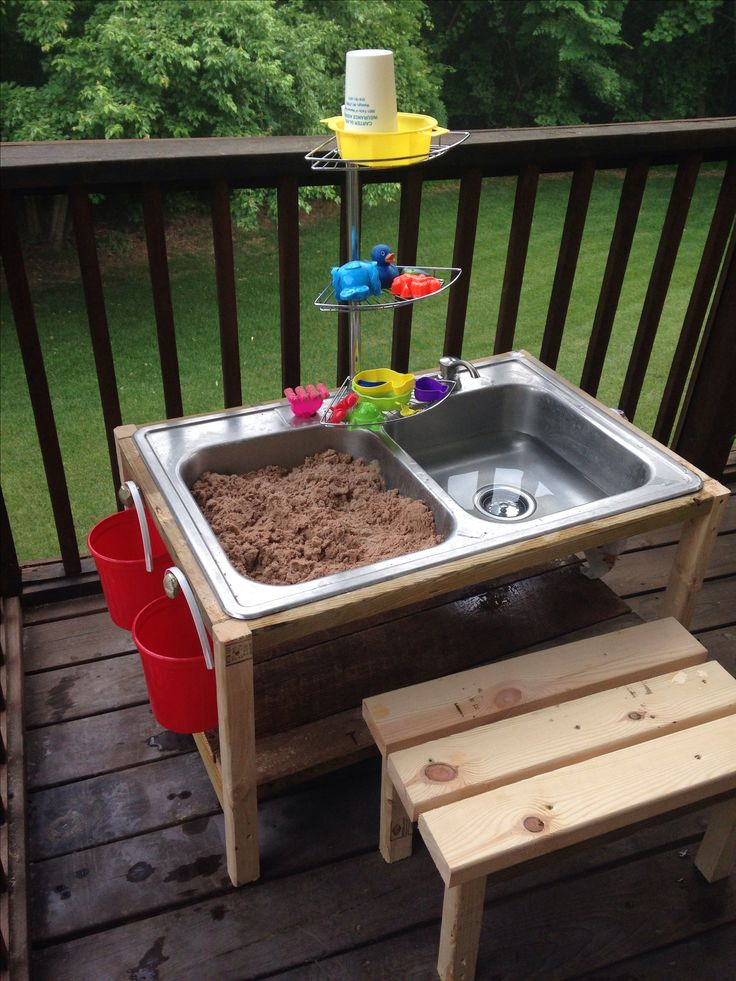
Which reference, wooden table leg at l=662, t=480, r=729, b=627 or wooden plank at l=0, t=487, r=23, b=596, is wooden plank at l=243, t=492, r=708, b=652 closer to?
wooden table leg at l=662, t=480, r=729, b=627

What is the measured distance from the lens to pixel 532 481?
5.99 ft

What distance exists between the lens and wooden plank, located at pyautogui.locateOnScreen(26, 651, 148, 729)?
73.7 inches

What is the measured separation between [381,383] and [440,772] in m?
0.73

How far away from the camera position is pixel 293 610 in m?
1.26

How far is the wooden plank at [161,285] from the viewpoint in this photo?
1752 mm

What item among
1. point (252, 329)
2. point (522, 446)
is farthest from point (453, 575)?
point (252, 329)

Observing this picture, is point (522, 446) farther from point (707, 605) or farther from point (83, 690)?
point (83, 690)

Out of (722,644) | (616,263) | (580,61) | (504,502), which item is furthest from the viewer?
(580,61)

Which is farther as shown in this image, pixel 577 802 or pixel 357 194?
pixel 357 194

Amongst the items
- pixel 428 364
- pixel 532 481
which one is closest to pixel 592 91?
pixel 428 364

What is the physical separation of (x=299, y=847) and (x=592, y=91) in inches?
485

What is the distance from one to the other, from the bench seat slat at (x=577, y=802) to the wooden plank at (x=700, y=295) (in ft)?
4.48

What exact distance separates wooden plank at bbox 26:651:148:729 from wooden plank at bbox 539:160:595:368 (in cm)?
129

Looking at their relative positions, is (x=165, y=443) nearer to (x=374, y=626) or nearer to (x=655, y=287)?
(x=374, y=626)
